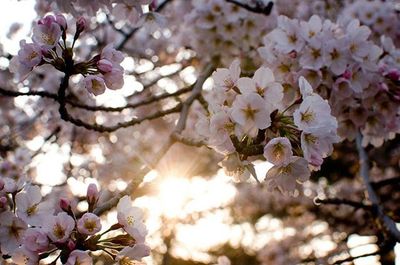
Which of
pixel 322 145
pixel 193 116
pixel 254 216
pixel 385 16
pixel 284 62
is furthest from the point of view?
pixel 254 216

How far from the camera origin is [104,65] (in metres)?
1.80

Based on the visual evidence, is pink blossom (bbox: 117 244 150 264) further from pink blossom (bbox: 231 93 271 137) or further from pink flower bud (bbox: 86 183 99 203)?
pink blossom (bbox: 231 93 271 137)

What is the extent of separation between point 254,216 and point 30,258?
10.0 meters

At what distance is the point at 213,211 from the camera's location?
8719 mm

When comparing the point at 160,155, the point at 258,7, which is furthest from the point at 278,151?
the point at 258,7

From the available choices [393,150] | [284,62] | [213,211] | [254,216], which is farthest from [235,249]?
[284,62]

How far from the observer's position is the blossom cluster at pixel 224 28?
3754 mm

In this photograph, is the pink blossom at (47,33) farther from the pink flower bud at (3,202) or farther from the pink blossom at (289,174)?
the pink blossom at (289,174)

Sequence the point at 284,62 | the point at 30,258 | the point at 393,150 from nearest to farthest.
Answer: the point at 30,258
the point at 284,62
the point at 393,150

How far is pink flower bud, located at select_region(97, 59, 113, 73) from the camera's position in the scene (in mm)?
1796

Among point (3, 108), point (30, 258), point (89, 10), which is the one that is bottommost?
point (30, 258)

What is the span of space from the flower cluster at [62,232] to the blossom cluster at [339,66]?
3.99 ft

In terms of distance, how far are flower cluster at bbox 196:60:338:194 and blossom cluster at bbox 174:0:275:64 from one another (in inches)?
83.7

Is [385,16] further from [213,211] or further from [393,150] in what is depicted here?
[213,211]
